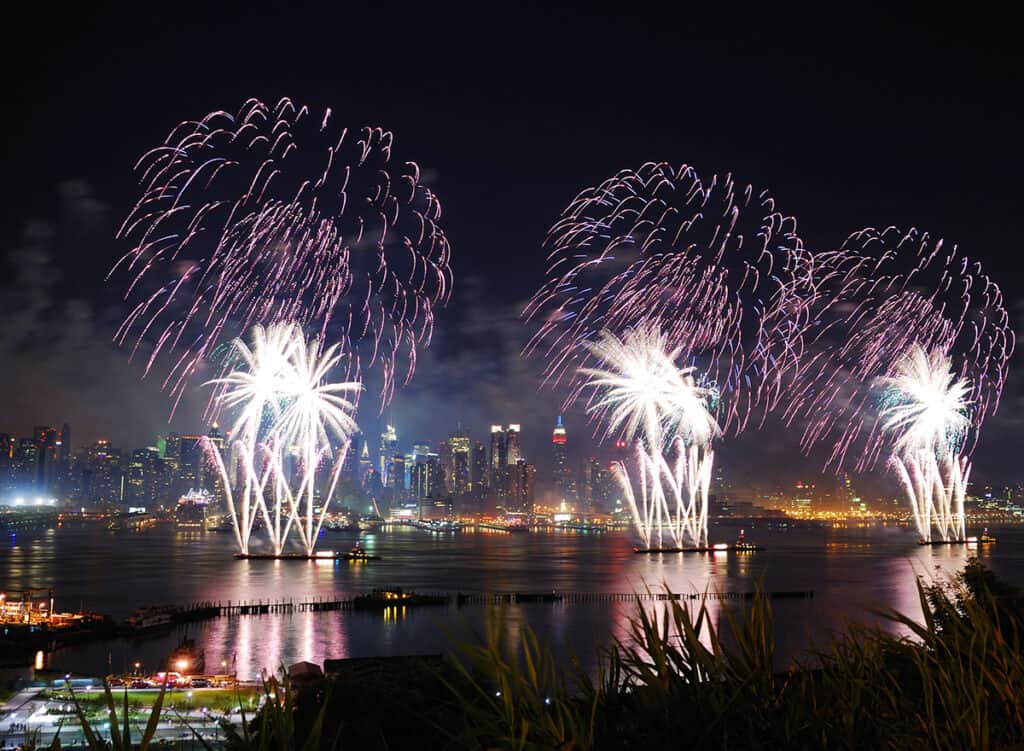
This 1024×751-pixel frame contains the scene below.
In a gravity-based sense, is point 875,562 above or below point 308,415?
below

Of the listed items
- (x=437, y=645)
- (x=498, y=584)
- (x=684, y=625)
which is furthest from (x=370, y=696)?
(x=498, y=584)

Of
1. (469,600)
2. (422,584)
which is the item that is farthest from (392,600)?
(422,584)

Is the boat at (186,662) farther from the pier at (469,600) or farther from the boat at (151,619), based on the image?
the pier at (469,600)

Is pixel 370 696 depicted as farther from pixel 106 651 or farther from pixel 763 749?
pixel 106 651

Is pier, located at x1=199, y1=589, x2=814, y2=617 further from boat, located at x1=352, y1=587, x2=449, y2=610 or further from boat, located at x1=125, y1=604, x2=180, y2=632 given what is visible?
boat, located at x1=125, y1=604, x2=180, y2=632

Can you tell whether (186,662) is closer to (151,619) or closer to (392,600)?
(151,619)

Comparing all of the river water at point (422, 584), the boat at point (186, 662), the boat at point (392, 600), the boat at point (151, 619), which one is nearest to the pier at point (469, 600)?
the boat at point (392, 600)
